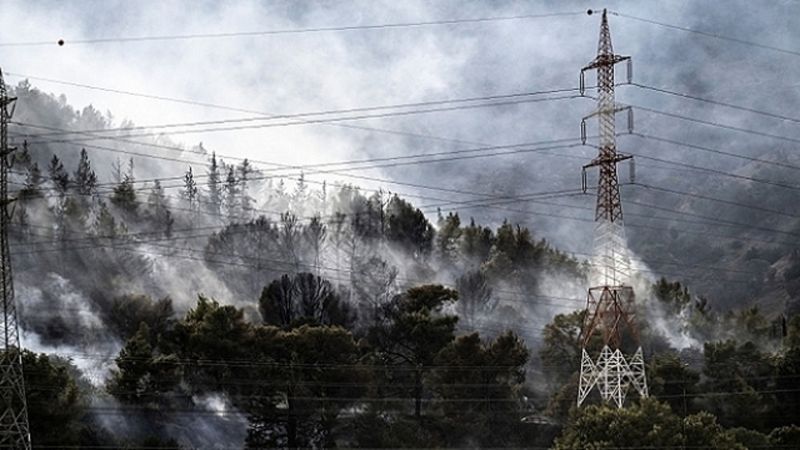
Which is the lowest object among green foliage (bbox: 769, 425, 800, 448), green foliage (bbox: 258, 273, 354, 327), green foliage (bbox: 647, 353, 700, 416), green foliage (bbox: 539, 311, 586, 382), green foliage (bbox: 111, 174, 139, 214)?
green foliage (bbox: 769, 425, 800, 448)

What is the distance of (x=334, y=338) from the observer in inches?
2872

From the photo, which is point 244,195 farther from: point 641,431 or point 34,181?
point 641,431

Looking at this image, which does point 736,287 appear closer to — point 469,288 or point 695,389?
point 469,288

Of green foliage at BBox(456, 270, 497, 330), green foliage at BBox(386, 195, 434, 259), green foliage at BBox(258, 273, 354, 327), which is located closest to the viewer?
green foliage at BBox(258, 273, 354, 327)

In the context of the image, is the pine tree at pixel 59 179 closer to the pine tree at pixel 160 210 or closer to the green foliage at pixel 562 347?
the pine tree at pixel 160 210

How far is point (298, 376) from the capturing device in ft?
232

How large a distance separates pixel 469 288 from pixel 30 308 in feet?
136

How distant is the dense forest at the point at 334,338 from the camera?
68938 mm

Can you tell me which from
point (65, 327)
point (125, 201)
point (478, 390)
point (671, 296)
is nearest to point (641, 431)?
point (478, 390)

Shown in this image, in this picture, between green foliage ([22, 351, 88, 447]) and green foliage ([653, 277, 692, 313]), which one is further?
green foliage ([653, 277, 692, 313])

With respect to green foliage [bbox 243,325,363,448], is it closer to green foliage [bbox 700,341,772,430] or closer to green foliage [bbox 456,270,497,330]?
green foliage [bbox 700,341,772,430]

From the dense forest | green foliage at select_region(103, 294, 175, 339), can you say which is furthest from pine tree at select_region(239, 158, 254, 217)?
green foliage at select_region(103, 294, 175, 339)

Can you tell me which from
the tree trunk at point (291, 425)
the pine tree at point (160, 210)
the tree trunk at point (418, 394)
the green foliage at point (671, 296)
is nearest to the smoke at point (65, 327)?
the tree trunk at point (291, 425)

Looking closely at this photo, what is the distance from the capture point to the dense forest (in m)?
68.9
